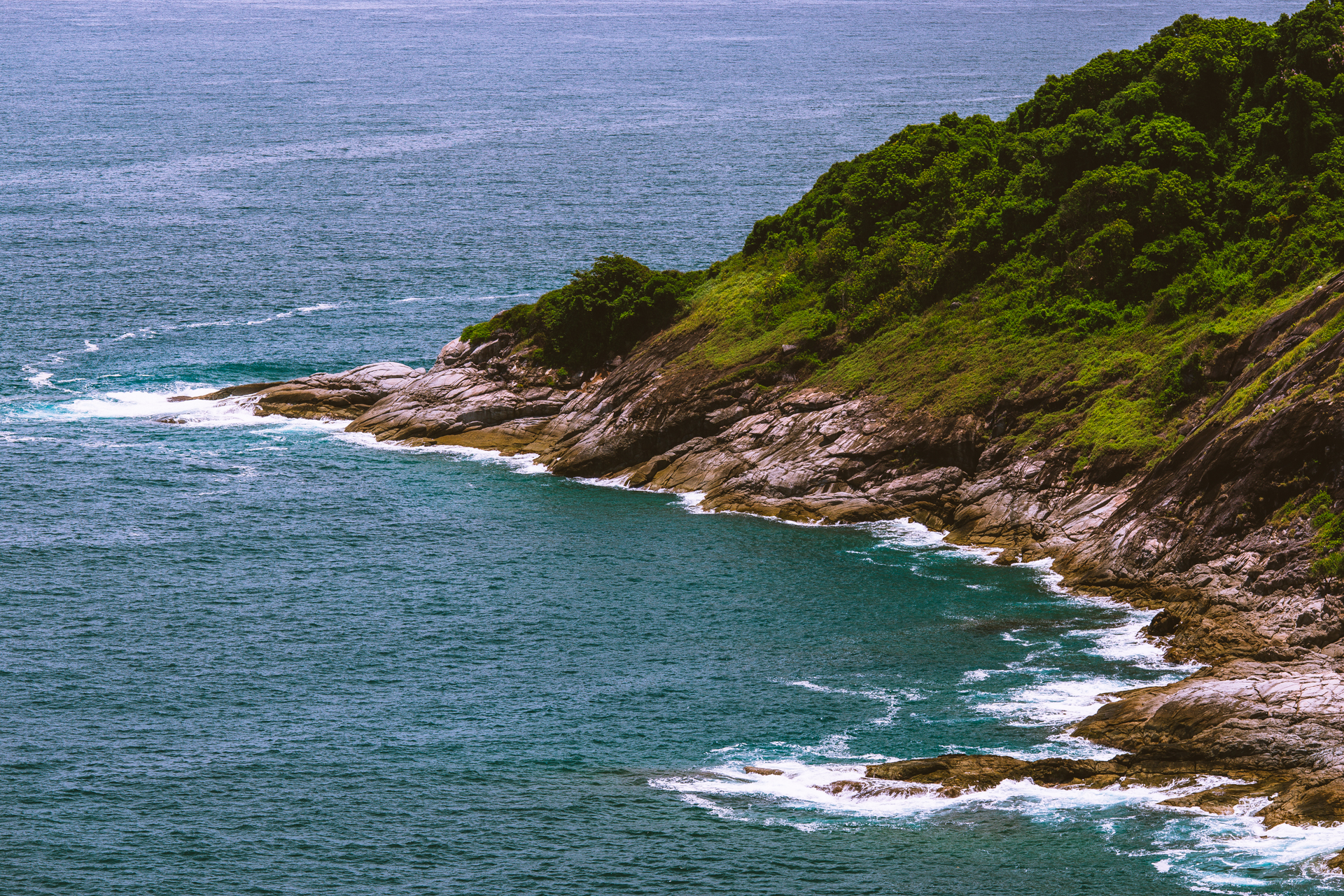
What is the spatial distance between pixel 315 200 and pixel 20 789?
137674 mm

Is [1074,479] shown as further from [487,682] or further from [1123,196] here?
[487,682]

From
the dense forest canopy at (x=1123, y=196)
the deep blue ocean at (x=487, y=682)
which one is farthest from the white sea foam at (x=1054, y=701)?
the dense forest canopy at (x=1123, y=196)

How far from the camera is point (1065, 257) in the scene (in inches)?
Answer: 3900

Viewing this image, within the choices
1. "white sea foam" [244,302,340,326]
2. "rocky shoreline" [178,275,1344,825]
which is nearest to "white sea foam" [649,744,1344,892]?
"rocky shoreline" [178,275,1344,825]

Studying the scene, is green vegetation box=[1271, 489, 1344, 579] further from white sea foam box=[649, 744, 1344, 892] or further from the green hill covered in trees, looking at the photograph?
white sea foam box=[649, 744, 1344, 892]

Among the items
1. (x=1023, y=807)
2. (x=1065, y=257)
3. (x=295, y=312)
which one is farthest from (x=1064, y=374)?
(x=295, y=312)

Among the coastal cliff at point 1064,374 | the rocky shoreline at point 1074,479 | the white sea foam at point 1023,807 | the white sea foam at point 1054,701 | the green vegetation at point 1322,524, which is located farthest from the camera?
the coastal cliff at point 1064,374

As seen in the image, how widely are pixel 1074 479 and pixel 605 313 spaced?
140 feet

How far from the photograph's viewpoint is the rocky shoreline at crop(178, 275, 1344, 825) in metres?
59.8

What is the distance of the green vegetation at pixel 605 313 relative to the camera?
375ft

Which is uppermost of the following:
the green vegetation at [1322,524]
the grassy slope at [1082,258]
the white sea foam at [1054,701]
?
the grassy slope at [1082,258]

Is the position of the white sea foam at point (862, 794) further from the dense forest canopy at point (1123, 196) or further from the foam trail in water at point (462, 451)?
the foam trail in water at point (462, 451)

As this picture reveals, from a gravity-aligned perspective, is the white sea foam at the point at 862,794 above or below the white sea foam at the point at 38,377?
below

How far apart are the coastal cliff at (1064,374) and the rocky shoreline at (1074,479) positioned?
0.18m
